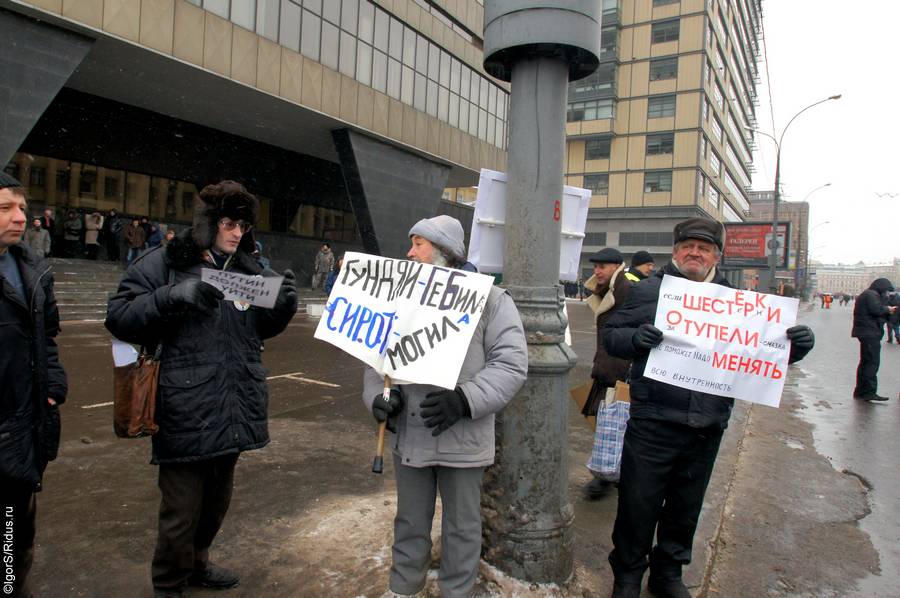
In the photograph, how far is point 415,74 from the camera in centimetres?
2447

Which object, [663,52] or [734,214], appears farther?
[734,214]

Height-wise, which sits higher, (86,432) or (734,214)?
(734,214)

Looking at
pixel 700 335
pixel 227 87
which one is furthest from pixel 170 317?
pixel 227 87

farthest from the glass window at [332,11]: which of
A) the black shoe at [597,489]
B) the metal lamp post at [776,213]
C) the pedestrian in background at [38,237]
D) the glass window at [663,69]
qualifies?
the glass window at [663,69]

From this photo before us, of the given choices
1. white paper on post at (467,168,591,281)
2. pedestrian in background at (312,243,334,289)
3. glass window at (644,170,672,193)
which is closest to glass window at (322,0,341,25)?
pedestrian in background at (312,243,334,289)

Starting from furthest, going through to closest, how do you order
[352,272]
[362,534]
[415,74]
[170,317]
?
[415,74], [362,534], [352,272], [170,317]

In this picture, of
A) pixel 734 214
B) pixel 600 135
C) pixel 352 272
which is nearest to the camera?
pixel 352 272

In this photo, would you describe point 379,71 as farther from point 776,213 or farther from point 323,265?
point 776,213

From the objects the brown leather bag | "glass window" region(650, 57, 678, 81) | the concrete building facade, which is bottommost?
the brown leather bag

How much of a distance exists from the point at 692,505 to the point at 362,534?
6.13 feet

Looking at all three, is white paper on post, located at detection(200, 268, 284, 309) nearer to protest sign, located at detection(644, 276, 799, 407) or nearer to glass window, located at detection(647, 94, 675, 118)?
protest sign, located at detection(644, 276, 799, 407)

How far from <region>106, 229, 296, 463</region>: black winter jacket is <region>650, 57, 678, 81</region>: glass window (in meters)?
55.7

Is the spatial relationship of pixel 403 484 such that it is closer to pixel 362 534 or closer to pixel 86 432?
pixel 362 534

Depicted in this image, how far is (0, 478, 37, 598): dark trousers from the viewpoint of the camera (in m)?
2.32
